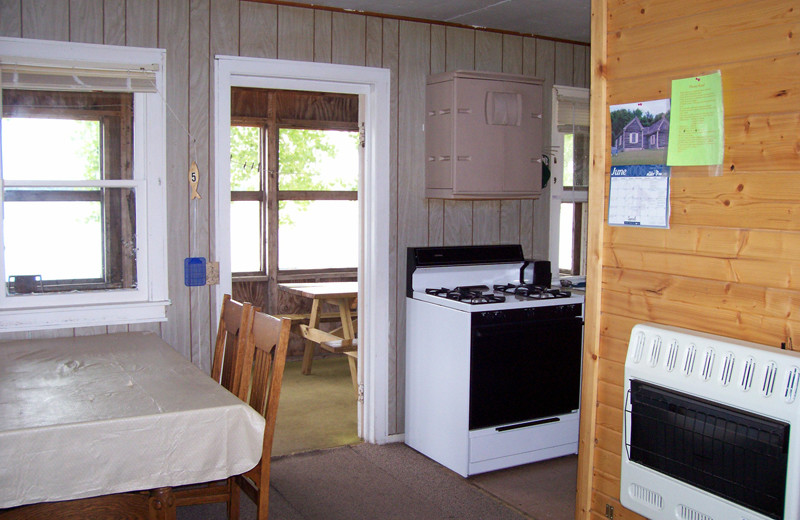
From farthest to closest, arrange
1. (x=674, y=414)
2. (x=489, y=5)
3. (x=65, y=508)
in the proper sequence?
(x=489, y=5), (x=65, y=508), (x=674, y=414)

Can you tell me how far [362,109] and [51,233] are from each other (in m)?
1.78

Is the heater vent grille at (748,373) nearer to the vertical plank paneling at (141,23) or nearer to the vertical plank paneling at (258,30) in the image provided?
the vertical plank paneling at (258,30)

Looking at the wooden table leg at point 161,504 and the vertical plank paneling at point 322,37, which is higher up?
the vertical plank paneling at point 322,37

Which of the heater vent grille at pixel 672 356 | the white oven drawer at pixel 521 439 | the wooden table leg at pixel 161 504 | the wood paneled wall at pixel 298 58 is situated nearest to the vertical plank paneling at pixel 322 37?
the wood paneled wall at pixel 298 58

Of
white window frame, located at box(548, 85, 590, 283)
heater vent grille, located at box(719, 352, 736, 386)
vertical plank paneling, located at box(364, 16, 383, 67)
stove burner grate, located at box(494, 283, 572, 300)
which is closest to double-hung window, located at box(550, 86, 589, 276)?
white window frame, located at box(548, 85, 590, 283)

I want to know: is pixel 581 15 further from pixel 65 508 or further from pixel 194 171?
pixel 65 508

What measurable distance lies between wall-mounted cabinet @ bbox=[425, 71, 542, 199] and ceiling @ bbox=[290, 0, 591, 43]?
Result: 33cm

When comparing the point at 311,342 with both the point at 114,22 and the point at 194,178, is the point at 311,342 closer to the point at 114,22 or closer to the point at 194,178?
the point at 194,178

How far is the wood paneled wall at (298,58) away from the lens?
11.4 ft

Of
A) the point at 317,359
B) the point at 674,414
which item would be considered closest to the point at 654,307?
the point at 674,414

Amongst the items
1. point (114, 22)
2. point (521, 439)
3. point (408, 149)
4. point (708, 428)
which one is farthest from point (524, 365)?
point (114, 22)

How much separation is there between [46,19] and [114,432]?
7.00 ft

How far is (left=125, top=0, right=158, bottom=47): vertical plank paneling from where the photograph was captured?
349 centimetres

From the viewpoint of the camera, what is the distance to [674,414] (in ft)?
6.92
